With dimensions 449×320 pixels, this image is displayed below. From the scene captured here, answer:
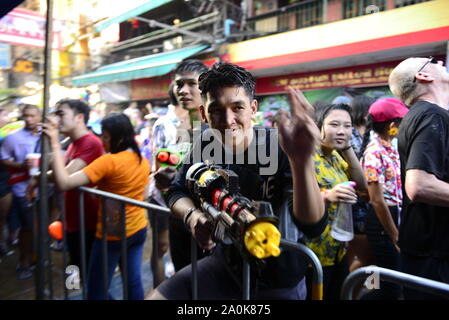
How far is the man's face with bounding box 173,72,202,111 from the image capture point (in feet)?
3.55

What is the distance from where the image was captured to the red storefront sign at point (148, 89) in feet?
19.8

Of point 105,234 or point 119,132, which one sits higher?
point 119,132

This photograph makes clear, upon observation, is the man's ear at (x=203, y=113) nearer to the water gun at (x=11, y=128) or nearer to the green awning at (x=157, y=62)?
the green awning at (x=157, y=62)

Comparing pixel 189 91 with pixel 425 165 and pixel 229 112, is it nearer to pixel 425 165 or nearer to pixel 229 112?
pixel 229 112

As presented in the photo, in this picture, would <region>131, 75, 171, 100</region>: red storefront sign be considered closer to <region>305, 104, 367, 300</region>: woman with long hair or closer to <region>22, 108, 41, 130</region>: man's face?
<region>22, 108, 41, 130</region>: man's face

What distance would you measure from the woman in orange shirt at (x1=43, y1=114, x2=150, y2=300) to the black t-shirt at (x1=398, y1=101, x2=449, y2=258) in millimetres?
1890

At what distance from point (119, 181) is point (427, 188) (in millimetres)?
2047

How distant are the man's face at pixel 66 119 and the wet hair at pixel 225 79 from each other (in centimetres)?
220

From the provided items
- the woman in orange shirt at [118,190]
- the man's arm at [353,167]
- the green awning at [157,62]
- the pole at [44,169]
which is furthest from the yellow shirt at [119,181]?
the man's arm at [353,167]

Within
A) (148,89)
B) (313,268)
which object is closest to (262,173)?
(313,268)

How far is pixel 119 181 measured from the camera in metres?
2.54

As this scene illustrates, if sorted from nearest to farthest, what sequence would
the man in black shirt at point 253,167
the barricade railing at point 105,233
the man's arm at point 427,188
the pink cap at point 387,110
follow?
the man in black shirt at point 253,167 → the man's arm at point 427,188 → the pink cap at point 387,110 → the barricade railing at point 105,233
